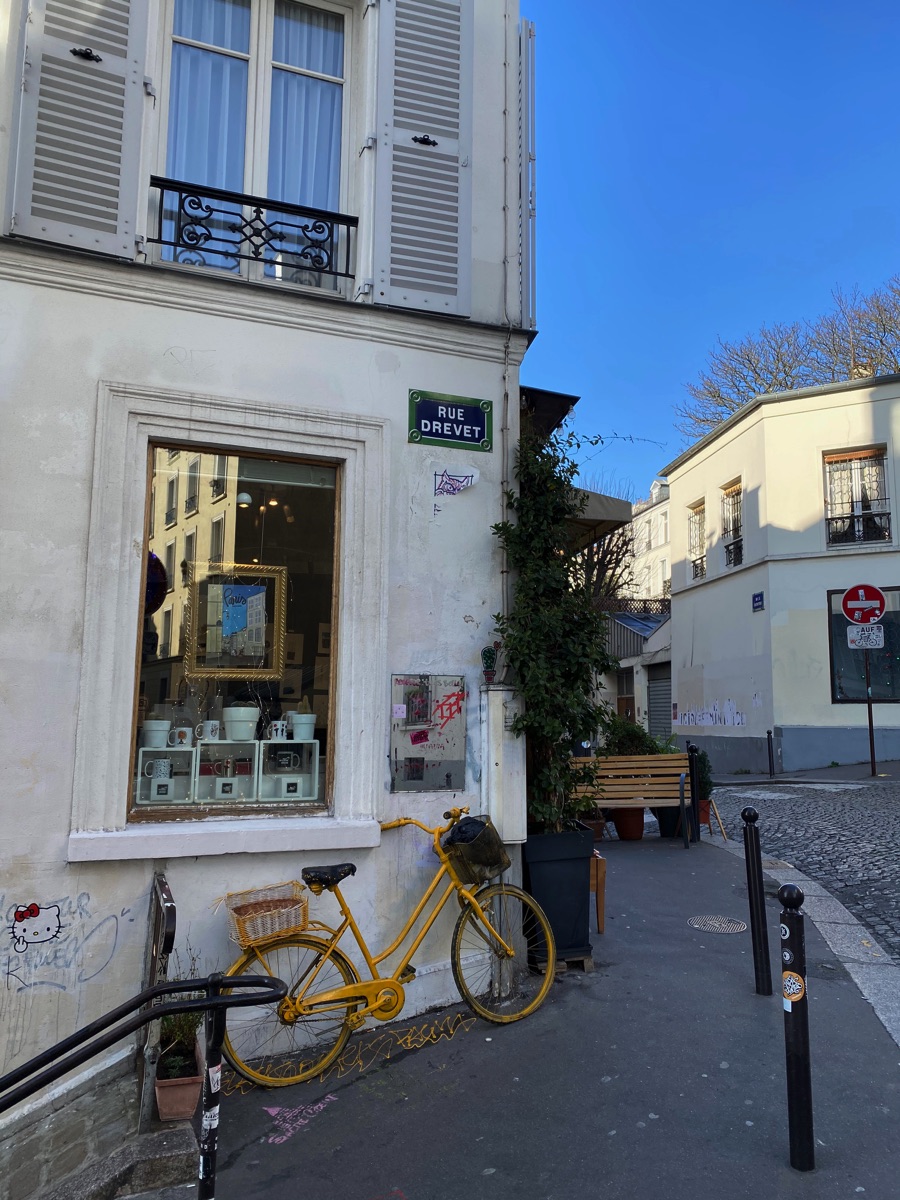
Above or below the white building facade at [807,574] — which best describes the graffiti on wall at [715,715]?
below

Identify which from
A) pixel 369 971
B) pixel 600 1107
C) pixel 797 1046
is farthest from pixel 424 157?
pixel 600 1107

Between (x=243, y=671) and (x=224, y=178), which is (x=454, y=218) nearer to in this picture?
(x=224, y=178)

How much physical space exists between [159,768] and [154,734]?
198 mm

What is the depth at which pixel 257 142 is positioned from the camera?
5.68 meters

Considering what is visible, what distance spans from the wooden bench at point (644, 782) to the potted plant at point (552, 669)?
13.1ft

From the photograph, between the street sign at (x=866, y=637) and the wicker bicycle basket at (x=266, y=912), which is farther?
the street sign at (x=866, y=637)

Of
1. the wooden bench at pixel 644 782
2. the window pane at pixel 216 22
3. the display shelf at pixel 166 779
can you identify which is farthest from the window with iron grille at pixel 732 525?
the display shelf at pixel 166 779

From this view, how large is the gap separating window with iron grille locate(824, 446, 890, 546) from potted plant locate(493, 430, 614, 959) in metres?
14.8

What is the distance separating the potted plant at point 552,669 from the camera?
5.39 meters

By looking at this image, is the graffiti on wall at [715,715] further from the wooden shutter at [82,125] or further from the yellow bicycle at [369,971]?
the wooden shutter at [82,125]

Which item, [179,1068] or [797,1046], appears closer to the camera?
[797,1046]

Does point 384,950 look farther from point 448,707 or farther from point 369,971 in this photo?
point 448,707

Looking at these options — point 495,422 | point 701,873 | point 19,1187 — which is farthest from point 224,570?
point 701,873

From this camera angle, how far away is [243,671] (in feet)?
17.6
